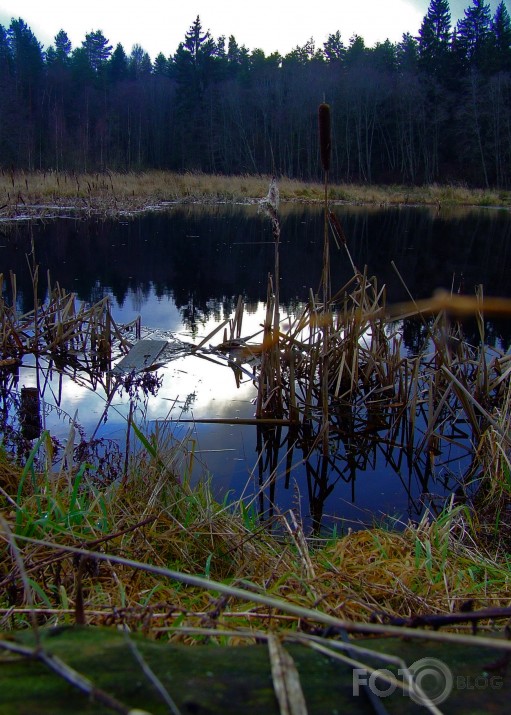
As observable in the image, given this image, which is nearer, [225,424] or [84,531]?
[84,531]

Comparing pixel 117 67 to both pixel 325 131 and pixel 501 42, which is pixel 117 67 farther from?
pixel 325 131

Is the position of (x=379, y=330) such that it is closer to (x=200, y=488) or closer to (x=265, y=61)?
(x=200, y=488)

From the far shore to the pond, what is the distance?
162 cm

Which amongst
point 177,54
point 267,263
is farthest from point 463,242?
point 177,54

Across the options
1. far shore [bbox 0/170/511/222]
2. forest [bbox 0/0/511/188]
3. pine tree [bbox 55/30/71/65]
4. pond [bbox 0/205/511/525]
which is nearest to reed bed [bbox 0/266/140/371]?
pond [bbox 0/205/511/525]

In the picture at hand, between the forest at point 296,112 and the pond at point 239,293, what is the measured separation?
19128 mm

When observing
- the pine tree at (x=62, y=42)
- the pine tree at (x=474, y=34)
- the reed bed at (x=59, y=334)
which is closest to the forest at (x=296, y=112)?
the pine tree at (x=474, y=34)

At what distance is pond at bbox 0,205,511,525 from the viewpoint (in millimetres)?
4328

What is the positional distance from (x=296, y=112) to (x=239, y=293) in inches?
1628

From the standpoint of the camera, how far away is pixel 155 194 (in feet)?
88.2

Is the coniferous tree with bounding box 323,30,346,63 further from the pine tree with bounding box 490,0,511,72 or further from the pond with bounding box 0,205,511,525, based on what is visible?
the pond with bounding box 0,205,511,525

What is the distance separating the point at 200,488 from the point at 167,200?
Result: 83.9 feet

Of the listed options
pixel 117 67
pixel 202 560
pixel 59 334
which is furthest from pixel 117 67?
pixel 202 560

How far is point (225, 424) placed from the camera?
16.5 ft
